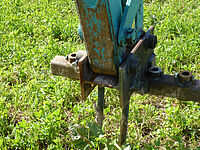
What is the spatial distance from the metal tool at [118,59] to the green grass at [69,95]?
457mm

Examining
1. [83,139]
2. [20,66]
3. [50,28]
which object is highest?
[50,28]

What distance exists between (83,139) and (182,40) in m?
1.93

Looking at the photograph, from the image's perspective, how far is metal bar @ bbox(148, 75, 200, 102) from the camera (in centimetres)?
193

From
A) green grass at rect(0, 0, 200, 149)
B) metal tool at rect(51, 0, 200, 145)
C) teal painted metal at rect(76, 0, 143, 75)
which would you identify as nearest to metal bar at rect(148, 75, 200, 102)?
metal tool at rect(51, 0, 200, 145)

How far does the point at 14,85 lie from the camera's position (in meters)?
3.29

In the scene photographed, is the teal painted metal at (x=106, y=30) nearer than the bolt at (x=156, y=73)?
Yes

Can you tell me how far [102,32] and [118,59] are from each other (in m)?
0.22

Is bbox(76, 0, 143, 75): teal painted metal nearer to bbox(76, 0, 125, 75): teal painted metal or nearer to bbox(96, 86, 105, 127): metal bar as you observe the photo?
bbox(76, 0, 125, 75): teal painted metal

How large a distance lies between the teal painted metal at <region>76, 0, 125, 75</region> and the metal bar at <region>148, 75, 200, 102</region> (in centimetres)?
35

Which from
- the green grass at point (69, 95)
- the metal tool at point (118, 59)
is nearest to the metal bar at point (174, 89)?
the metal tool at point (118, 59)

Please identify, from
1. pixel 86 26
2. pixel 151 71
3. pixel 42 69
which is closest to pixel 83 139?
pixel 151 71

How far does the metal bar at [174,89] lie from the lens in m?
1.93

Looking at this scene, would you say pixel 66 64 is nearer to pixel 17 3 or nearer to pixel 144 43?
pixel 144 43

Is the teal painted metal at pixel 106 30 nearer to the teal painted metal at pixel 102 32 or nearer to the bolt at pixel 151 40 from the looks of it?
the teal painted metal at pixel 102 32
